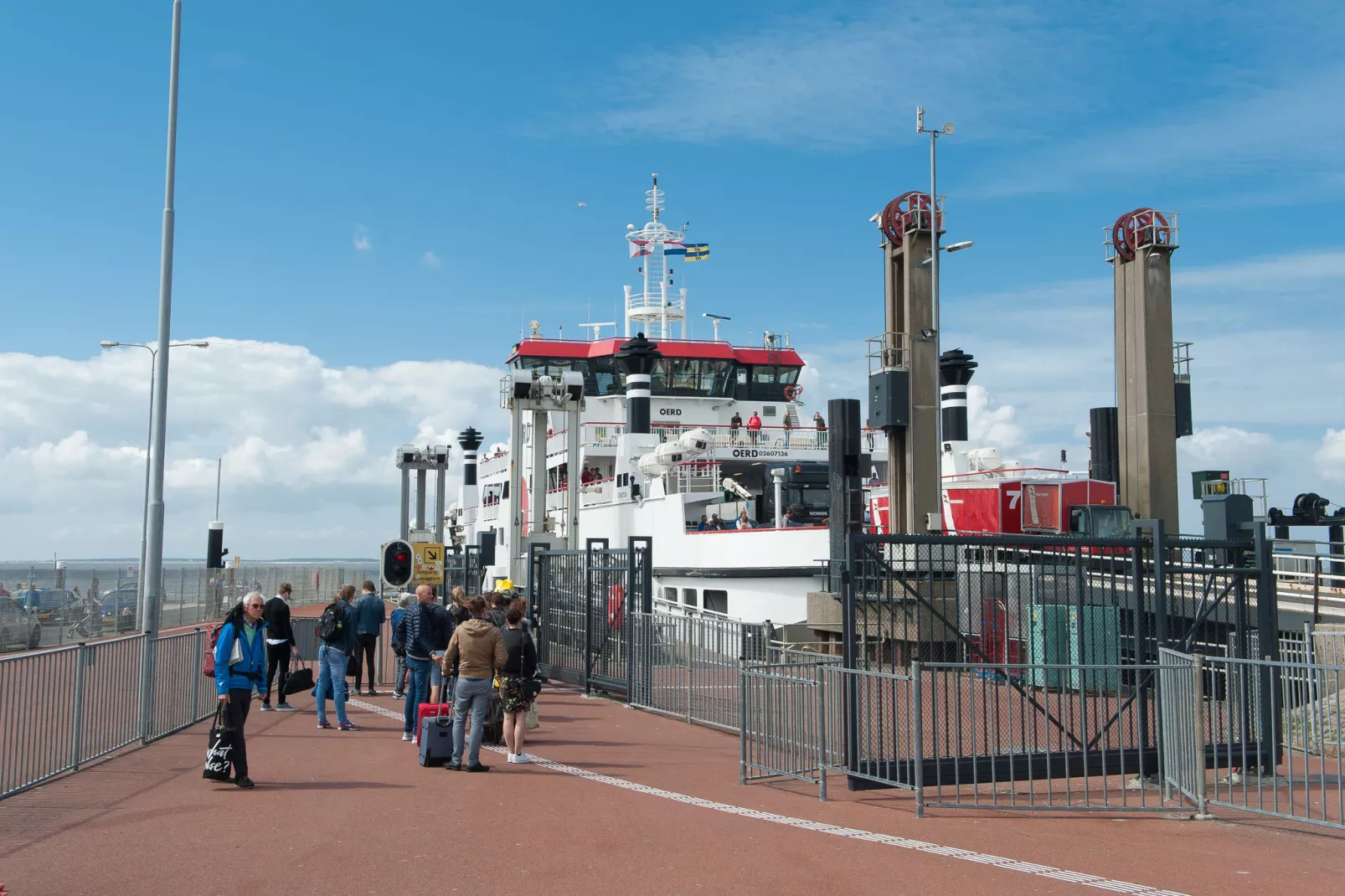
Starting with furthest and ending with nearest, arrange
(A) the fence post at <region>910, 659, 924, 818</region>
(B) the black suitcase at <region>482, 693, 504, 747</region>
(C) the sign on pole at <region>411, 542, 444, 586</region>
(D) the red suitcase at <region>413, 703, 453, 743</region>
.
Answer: (C) the sign on pole at <region>411, 542, 444, 586</region>, (B) the black suitcase at <region>482, 693, 504, 747</region>, (D) the red suitcase at <region>413, 703, 453, 743</region>, (A) the fence post at <region>910, 659, 924, 818</region>

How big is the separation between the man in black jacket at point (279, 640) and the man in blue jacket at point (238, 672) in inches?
138

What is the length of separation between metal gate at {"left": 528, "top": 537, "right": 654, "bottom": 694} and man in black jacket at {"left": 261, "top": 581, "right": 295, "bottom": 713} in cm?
373

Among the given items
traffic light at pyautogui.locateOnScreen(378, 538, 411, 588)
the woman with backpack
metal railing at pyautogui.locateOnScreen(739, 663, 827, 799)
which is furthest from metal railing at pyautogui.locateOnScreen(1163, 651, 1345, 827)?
traffic light at pyautogui.locateOnScreen(378, 538, 411, 588)

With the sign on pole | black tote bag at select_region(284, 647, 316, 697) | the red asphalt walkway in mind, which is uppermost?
the sign on pole

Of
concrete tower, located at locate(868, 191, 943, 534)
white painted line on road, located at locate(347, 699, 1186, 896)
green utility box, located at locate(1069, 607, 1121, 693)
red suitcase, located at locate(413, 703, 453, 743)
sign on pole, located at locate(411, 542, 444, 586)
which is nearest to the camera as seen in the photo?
white painted line on road, located at locate(347, 699, 1186, 896)

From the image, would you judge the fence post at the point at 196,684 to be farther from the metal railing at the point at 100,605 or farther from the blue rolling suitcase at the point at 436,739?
the metal railing at the point at 100,605

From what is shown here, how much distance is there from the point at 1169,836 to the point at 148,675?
874cm

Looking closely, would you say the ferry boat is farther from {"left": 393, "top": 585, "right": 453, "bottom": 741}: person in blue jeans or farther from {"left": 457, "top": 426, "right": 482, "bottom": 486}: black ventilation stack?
{"left": 393, "top": 585, "right": 453, "bottom": 741}: person in blue jeans

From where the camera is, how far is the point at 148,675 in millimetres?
10750

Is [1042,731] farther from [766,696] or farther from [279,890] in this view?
[279,890]

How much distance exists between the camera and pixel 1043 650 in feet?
29.8

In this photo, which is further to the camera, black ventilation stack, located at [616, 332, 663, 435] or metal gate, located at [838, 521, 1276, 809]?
black ventilation stack, located at [616, 332, 663, 435]

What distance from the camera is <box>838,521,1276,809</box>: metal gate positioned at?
8195mm

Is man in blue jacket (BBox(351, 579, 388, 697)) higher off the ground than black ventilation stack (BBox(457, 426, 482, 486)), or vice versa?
black ventilation stack (BBox(457, 426, 482, 486))
